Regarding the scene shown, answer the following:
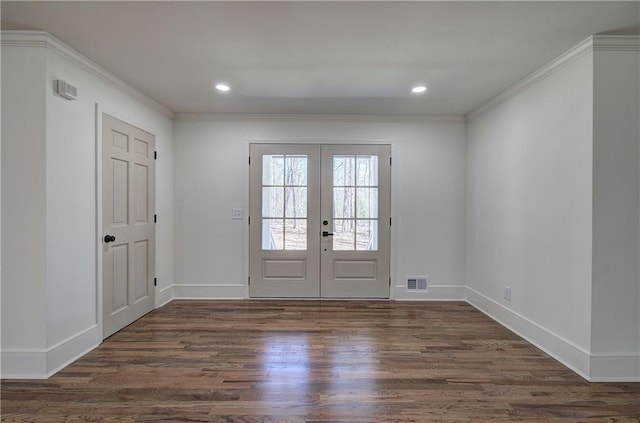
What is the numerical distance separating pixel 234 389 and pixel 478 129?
390 cm

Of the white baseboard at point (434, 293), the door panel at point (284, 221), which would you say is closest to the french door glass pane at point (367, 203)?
the door panel at point (284, 221)

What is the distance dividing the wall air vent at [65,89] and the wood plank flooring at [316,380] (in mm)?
2116

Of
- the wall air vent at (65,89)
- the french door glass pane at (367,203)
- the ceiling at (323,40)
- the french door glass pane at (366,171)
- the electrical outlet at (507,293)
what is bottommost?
the electrical outlet at (507,293)

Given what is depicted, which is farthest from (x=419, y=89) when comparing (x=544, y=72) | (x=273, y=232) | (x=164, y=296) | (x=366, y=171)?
(x=164, y=296)

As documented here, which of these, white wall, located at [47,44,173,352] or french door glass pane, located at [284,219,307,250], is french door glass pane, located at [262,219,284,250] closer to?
Result: french door glass pane, located at [284,219,307,250]

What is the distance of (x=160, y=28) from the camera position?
7.26 ft

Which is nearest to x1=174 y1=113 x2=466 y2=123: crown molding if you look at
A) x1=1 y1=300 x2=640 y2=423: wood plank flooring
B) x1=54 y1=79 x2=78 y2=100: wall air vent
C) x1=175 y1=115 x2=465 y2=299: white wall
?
x1=175 y1=115 x2=465 y2=299: white wall

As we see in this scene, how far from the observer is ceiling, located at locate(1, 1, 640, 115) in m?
2.00

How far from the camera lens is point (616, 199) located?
92.0 inches

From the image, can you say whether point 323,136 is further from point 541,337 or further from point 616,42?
point 541,337

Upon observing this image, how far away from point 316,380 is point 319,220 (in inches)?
91.1

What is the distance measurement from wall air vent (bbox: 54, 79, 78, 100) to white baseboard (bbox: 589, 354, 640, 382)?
442 centimetres

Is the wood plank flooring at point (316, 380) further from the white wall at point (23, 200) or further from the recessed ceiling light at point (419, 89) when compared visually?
the recessed ceiling light at point (419, 89)

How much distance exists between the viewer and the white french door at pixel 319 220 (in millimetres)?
4359
